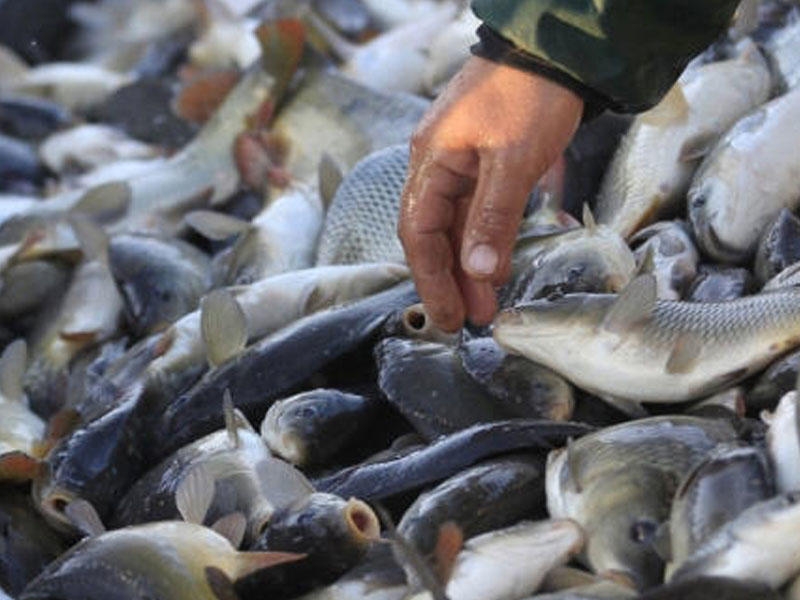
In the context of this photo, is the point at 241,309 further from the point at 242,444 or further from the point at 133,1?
the point at 133,1

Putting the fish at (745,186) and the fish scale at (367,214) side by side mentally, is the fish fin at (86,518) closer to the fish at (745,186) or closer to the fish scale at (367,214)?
the fish scale at (367,214)

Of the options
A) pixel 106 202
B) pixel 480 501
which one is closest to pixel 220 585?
pixel 480 501

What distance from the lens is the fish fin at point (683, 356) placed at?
2.73m

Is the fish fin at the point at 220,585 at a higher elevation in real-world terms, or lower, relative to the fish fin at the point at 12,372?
higher

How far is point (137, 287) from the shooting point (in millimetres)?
4129

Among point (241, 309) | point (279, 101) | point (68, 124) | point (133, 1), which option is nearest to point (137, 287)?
point (241, 309)

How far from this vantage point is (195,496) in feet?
9.02

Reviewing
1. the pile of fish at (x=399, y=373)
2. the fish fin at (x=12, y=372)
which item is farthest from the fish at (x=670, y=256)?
the fish fin at (x=12, y=372)

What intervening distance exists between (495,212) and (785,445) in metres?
0.52

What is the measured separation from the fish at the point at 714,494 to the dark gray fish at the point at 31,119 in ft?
13.3

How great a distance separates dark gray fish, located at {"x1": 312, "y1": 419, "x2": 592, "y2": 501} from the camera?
2652 millimetres

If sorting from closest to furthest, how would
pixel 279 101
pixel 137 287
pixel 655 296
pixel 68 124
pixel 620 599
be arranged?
pixel 620 599
pixel 655 296
pixel 137 287
pixel 279 101
pixel 68 124

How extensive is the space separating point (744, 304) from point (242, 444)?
34.5 inches

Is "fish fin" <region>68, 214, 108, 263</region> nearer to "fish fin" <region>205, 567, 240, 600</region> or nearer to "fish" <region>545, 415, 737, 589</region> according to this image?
"fish fin" <region>205, 567, 240, 600</region>
